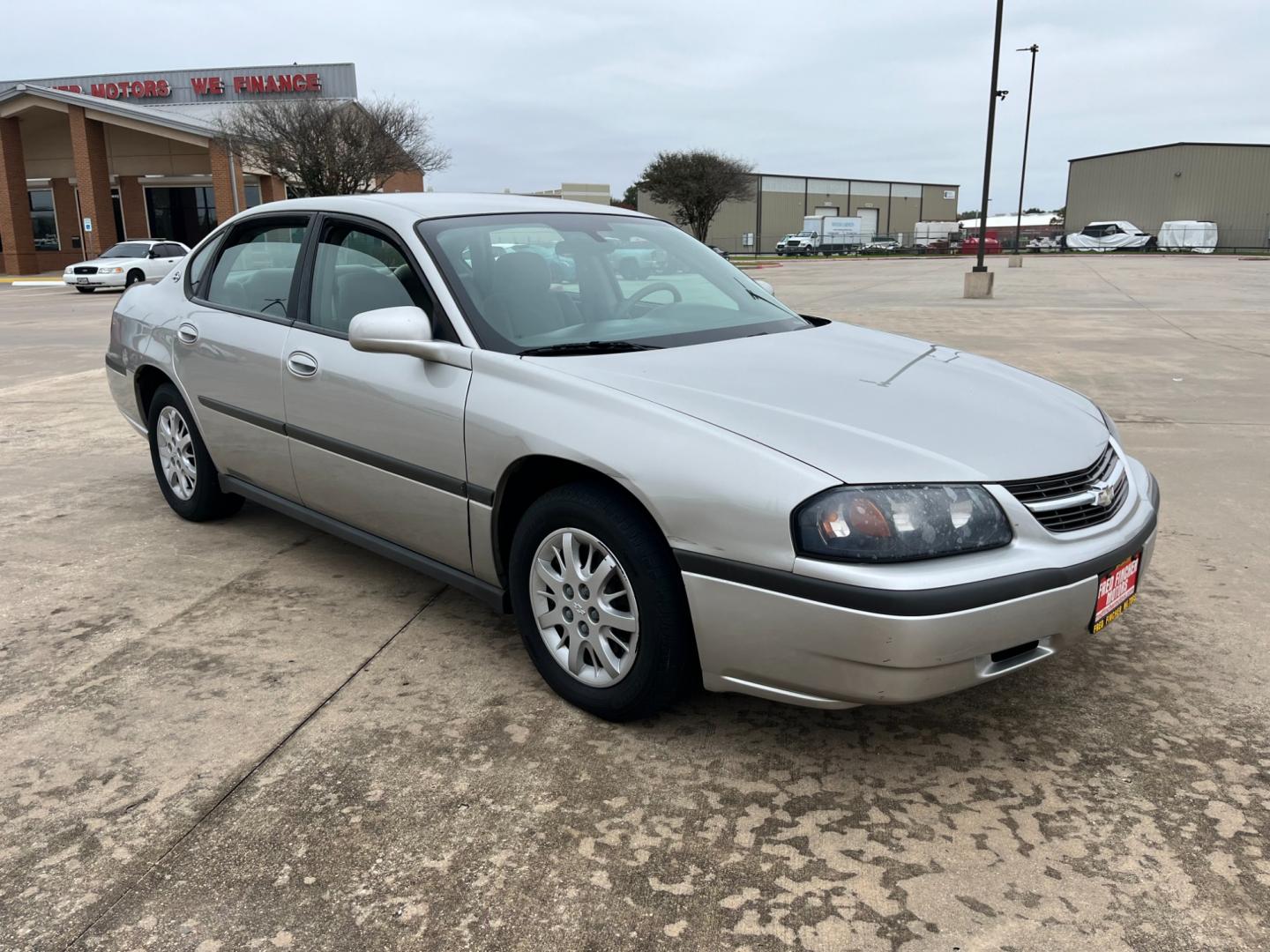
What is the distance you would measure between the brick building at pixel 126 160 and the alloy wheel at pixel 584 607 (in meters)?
37.9

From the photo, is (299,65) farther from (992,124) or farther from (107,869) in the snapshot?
(107,869)

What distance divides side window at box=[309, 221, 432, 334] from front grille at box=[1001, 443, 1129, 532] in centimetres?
199

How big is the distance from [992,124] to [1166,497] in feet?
58.2

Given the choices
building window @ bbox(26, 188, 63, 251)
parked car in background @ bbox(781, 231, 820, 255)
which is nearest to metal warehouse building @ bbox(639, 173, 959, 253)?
parked car in background @ bbox(781, 231, 820, 255)

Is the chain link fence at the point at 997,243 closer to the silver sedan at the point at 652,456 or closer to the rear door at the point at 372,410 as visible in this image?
the silver sedan at the point at 652,456

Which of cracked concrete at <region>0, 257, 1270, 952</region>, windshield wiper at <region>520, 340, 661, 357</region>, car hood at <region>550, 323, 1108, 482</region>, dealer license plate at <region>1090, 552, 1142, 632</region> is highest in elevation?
windshield wiper at <region>520, 340, 661, 357</region>

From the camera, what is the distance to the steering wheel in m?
3.52

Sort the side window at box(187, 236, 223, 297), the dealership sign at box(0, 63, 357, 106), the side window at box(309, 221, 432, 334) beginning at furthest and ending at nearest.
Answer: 1. the dealership sign at box(0, 63, 357, 106)
2. the side window at box(187, 236, 223, 297)
3. the side window at box(309, 221, 432, 334)

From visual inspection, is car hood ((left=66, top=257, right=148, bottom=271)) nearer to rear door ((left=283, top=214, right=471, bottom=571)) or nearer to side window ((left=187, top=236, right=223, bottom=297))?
side window ((left=187, top=236, right=223, bottom=297))

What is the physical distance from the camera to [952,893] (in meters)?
2.17

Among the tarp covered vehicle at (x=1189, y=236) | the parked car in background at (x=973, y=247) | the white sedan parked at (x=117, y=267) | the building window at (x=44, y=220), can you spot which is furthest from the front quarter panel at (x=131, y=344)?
the tarp covered vehicle at (x=1189, y=236)

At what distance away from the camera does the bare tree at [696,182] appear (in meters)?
52.2

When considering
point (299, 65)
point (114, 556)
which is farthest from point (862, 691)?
point (299, 65)

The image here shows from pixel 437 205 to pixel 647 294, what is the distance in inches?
34.5
